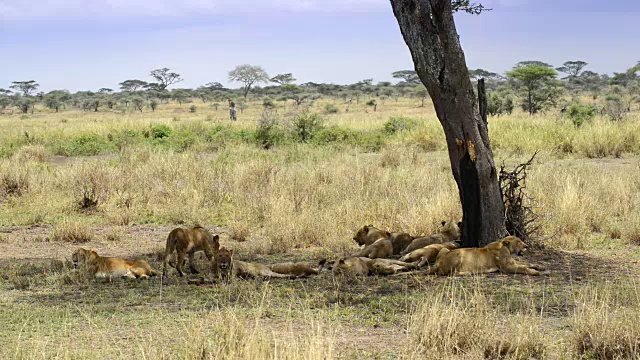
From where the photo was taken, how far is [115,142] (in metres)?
26.1

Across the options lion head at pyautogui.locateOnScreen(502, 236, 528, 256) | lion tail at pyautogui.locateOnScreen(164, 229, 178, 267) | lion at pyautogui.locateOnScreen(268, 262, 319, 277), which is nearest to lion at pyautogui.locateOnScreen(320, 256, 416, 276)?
lion at pyautogui.locateOnScreen(268, 262, 319, 277)

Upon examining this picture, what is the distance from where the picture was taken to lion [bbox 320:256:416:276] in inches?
328

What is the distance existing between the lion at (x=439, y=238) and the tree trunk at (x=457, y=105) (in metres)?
0.38

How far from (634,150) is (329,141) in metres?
9.75

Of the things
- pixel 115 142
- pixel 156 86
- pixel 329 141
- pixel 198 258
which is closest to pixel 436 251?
pixel 198 258

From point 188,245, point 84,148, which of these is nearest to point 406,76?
point 84,148

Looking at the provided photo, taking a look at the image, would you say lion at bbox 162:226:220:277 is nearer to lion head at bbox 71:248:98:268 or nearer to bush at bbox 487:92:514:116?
lion head at bbox 71:248:98:268

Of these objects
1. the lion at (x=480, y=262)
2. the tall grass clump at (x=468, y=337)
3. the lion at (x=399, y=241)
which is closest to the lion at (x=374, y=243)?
the lion at (x=399, y=241)

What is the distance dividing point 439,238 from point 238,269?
9.47ft

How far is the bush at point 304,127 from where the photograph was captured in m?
26.5

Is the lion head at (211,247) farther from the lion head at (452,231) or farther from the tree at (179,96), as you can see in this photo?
the tree at (179,96)

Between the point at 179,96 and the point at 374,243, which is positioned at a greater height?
the point at 179,96

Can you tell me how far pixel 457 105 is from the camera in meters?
8.99

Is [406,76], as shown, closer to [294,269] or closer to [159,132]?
[159,132]
